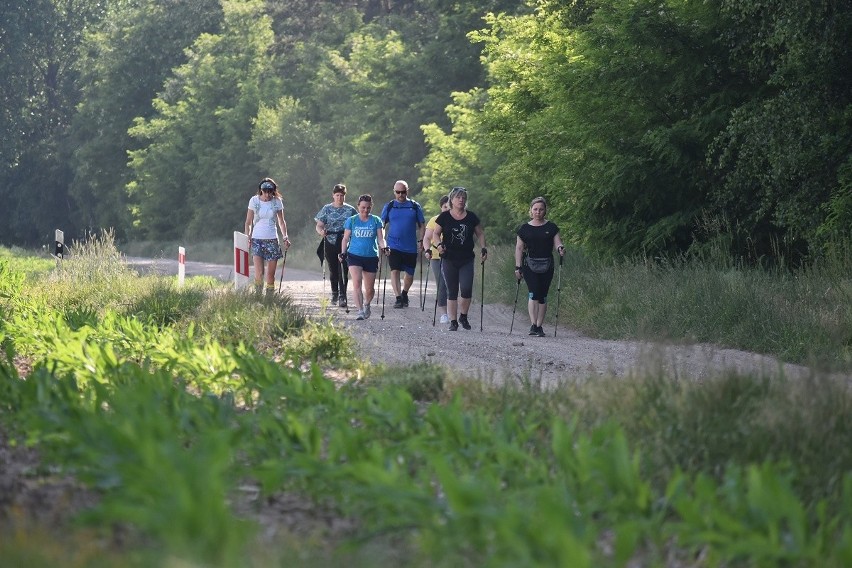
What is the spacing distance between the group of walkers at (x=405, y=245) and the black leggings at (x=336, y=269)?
14 mm

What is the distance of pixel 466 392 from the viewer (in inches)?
368

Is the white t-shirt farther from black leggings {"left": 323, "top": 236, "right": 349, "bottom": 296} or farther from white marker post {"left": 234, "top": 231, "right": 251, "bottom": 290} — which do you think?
black leggings {"left": 323, "top": 236, "right": 349, "bottom": 296}

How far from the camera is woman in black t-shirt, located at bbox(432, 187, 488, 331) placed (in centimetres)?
1695

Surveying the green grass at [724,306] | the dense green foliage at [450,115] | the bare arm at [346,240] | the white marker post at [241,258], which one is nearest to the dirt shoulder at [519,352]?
the green grass at [724,306]

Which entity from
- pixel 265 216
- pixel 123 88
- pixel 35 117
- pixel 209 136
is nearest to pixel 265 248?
pixel 265 216

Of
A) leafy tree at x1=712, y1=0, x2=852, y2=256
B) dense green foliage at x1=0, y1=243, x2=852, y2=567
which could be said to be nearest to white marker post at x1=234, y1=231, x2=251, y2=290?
leafy tree at x1=712, y1=0, x2=852, y2=256

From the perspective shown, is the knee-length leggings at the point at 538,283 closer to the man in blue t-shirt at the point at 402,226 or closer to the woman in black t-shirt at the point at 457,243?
the woman in black t-shirt at the point at 457,243

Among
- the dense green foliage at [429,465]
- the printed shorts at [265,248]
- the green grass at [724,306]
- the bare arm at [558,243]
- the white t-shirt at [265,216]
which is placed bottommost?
the dense green foliage at [429,465]

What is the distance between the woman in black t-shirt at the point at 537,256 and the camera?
55.6 ft

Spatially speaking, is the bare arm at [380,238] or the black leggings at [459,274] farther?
the bare arm at [380,238]

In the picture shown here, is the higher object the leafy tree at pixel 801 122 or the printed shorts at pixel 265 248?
the leafy tree at pixel 801 122

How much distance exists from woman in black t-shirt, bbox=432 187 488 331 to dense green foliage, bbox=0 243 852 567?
6.57 metres

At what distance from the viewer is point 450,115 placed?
37.7m

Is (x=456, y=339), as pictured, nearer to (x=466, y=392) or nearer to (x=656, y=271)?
(x=656, y=271)
